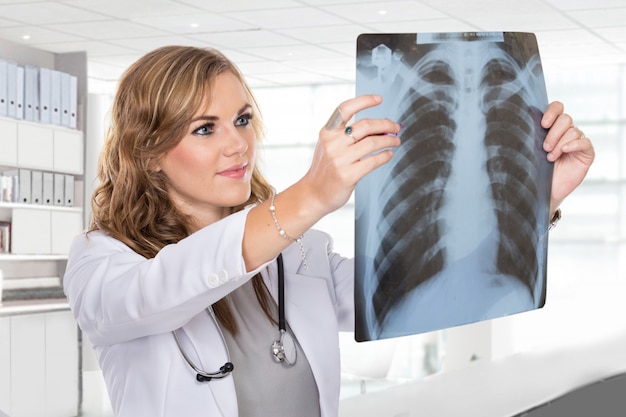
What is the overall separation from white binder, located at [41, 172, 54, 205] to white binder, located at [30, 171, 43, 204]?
1.2 inches

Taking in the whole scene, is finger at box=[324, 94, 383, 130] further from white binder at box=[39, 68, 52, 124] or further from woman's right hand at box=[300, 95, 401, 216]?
white binder at box=[39, 68, 52, 124]

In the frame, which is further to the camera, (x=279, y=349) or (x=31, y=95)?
(x=31, y=95)

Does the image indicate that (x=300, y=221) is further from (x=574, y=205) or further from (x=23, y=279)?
(x=574, y=205)

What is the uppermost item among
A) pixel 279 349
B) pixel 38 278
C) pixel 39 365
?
pixel 279 349

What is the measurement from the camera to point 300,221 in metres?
0.97

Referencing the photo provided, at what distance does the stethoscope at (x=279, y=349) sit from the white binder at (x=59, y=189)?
16.9 feet

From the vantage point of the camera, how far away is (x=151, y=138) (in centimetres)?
129

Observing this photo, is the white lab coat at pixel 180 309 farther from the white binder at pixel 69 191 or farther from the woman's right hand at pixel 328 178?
the white binder at pixel 69 191

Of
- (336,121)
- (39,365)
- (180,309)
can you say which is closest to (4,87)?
(39,365)

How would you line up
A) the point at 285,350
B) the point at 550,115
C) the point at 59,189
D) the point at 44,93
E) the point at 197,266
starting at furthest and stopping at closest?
the point at 59,189, the point at 44,93, the point at 285,350, the point at 550,115, the point at 197,266

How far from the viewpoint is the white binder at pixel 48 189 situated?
20.2 feet

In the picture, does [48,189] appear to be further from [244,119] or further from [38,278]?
[244,119]

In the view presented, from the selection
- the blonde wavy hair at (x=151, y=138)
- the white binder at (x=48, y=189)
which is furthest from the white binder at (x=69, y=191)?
the blonde wavy hair at (x=151, y=138)

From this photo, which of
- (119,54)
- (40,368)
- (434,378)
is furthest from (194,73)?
(119,54)
